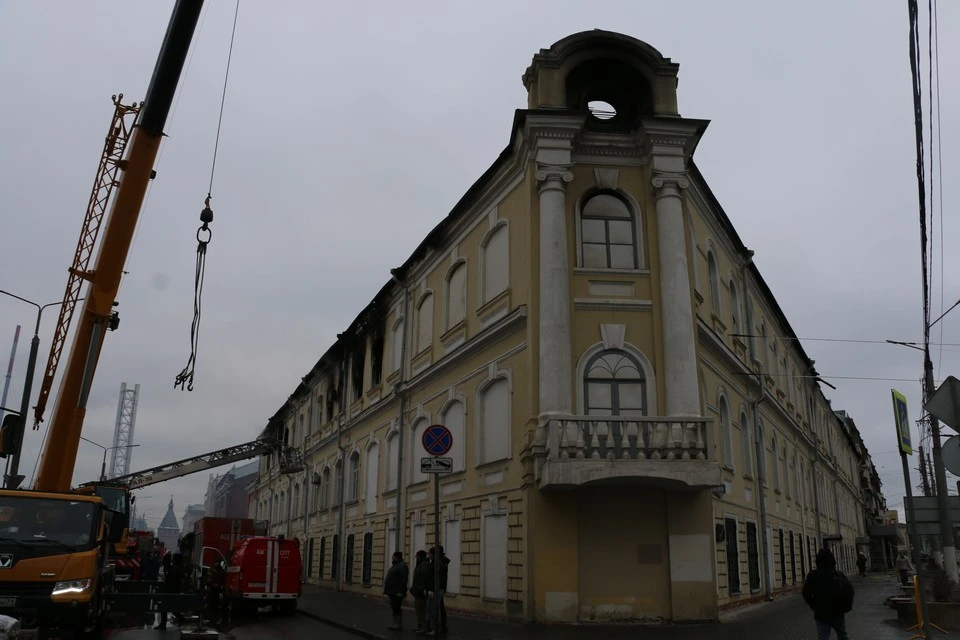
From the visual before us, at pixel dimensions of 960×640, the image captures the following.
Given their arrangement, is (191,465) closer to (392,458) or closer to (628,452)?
(392,458)

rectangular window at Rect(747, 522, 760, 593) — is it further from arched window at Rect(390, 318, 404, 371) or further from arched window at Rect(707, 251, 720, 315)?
arched window at Rect(390, 318, 404, 371)

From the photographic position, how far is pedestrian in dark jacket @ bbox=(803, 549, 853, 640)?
10.4m

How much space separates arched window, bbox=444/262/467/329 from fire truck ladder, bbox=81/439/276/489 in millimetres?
21380

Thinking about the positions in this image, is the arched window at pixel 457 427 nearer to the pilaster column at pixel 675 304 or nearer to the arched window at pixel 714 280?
the pilaster column at pixel 675 304

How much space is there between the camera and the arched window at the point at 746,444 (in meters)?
22.6

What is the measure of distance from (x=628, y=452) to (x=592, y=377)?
2.18 m

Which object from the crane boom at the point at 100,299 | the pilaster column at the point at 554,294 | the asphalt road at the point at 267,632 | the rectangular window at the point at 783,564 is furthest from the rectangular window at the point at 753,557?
the crane boom at the point at 100,299

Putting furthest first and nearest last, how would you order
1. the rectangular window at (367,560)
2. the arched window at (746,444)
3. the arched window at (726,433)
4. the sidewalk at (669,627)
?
the rectangular window at (367,560), the arched window at (746,444), the arched window at (726,433), the sidewalk at (669,627)

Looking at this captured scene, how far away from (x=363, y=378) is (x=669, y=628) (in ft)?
65.0

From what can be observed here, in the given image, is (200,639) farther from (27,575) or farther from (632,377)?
(632,377)

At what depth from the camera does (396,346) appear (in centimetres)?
2828

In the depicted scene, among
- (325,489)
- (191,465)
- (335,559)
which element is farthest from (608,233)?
(191,465)

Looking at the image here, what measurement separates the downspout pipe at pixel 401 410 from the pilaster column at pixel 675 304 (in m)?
11.4

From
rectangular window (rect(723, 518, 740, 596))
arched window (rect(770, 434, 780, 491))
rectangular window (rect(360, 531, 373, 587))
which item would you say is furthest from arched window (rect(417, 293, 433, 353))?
arched window (rect(770, 434, 780, 491))
